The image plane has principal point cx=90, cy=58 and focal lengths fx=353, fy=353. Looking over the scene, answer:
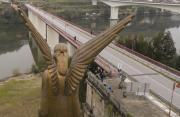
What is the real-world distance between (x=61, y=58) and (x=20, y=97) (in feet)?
80.3

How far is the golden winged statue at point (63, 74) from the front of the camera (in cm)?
506

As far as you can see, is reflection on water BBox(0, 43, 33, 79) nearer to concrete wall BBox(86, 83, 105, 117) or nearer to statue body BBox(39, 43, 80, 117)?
concrete wall BBox(86, 83, 105, 117)

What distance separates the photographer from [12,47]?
57531 millimetres

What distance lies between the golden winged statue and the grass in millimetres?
19250

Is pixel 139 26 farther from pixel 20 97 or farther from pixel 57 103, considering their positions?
pixel 57 103

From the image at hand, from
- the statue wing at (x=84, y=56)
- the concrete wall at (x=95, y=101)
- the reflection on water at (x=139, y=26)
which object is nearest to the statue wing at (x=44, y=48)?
the statue wing at (x=84, y=56)

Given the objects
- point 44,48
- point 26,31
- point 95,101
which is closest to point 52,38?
point 26,31

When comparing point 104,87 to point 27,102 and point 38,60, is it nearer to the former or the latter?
point 27,102

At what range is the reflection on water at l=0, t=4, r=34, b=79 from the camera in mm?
42000

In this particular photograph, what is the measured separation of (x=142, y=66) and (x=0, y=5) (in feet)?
239

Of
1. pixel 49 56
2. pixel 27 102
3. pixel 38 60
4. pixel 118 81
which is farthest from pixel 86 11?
pixel 49 56

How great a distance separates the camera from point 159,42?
34.3 m

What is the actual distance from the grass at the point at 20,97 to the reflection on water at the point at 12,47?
487cm

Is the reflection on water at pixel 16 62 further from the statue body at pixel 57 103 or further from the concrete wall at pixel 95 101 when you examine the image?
the statue body at pixel 57 103
